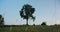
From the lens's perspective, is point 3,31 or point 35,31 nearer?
point 3,31

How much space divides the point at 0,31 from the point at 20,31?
981 mm

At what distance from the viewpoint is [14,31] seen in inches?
321

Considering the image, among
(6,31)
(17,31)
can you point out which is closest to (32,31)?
(17,31)

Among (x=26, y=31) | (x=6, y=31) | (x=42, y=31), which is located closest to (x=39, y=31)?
(x=42, y=31)

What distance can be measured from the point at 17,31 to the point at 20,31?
0.15 meters

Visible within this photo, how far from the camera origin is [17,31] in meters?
8.27

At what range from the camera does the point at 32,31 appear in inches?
334

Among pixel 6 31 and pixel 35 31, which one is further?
pixel 35 31

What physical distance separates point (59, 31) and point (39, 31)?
1.02 m

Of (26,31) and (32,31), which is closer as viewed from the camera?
(26,31)

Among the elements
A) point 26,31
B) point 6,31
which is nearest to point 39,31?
point 26,31

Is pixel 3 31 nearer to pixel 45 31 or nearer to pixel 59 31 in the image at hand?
pixel 45 31

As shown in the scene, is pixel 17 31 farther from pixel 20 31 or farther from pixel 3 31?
pixel 3 31

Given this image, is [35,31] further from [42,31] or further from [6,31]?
[6,31]
